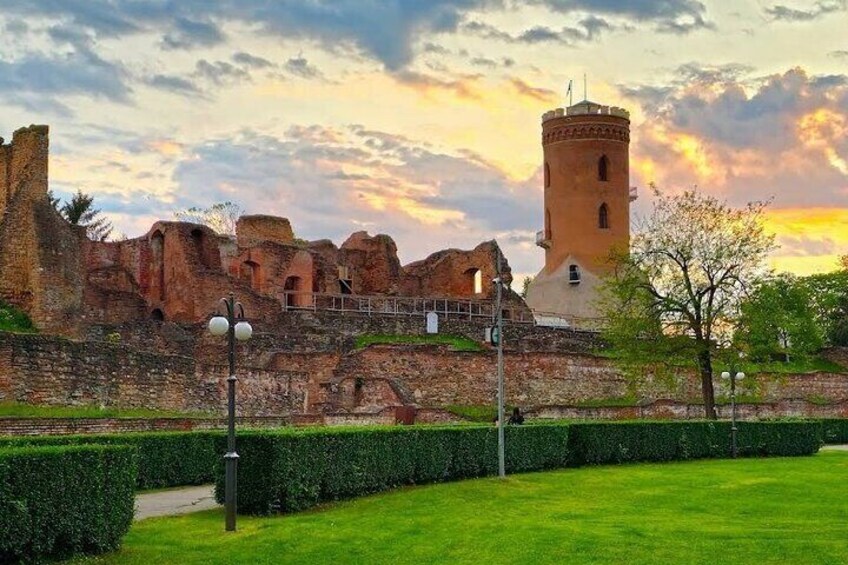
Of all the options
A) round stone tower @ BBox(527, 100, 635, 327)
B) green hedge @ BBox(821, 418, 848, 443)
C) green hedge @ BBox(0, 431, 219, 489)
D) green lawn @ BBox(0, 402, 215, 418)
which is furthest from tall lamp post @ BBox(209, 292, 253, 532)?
round stone tower @ BBox(527, 100, 635, 327)

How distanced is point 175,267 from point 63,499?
3742 cm

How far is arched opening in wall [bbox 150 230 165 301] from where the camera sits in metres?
52.3

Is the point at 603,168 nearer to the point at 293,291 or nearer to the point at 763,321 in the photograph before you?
the point at 293,291

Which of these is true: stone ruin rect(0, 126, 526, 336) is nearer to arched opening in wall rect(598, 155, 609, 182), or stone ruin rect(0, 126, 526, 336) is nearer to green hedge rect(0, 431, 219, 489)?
arched opening in wall rect(598, 155, 609, 182)

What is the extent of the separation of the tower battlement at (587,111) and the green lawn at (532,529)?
50655 millimetres

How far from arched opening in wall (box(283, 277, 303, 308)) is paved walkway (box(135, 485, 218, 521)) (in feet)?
94.9

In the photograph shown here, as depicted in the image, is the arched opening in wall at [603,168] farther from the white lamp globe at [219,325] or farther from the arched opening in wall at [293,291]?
the white lamp globe at [219,325]

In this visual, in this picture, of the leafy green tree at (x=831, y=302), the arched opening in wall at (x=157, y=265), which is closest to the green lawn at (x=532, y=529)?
the arched opening in wall at (x=157, y=265)

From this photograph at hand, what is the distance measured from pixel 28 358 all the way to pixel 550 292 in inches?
1876

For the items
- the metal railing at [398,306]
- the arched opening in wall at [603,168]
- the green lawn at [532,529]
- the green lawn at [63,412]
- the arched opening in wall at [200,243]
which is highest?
the arched opening in wall at [603,168]

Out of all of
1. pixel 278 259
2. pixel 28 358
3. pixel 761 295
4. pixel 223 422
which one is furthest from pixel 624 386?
pixel 28 358

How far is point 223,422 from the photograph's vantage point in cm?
3095

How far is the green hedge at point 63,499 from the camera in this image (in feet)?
43.2

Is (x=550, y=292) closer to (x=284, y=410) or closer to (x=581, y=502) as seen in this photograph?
(x=284, y=410)
